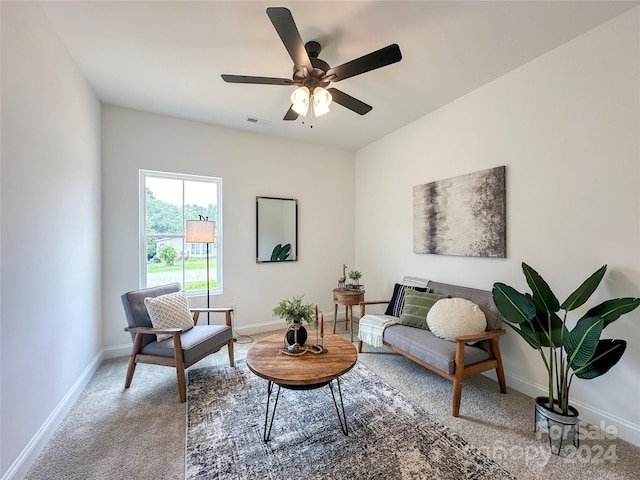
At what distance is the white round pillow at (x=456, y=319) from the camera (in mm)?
2375

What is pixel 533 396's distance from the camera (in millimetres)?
2305

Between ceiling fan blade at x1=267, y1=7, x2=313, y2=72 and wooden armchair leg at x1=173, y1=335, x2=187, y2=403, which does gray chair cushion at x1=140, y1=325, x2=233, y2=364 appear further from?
ceiling fan blade at x1=267, y1=7, x2=313, y2=72

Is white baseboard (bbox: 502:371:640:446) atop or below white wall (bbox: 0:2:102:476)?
below

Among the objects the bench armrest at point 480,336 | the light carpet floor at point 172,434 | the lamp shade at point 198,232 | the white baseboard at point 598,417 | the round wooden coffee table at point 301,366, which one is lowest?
the light carpet floor at point 172,434

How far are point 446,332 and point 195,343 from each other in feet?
7.33

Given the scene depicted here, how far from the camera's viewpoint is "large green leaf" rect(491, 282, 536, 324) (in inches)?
74.3

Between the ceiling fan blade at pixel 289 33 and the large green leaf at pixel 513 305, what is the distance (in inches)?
85.1

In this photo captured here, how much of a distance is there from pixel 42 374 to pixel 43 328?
302 mm

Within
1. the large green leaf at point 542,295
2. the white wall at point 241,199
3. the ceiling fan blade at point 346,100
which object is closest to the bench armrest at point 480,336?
the large green leaf at point 542,295

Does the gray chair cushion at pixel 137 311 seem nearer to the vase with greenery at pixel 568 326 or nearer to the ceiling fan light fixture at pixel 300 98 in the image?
the ceiling fan light fixture at pixel 300 98

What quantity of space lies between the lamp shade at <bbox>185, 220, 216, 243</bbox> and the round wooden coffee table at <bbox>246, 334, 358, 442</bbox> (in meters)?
1.52

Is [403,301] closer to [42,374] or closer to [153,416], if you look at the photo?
[153,416]

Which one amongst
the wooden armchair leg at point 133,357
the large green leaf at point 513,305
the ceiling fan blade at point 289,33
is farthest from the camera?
the wooden armchair leg at point 133,357

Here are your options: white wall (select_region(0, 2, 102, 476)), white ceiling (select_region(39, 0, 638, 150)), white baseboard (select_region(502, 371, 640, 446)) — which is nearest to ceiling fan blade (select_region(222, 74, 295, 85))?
white ceiling (select_region(39, 0, 638, 150))
